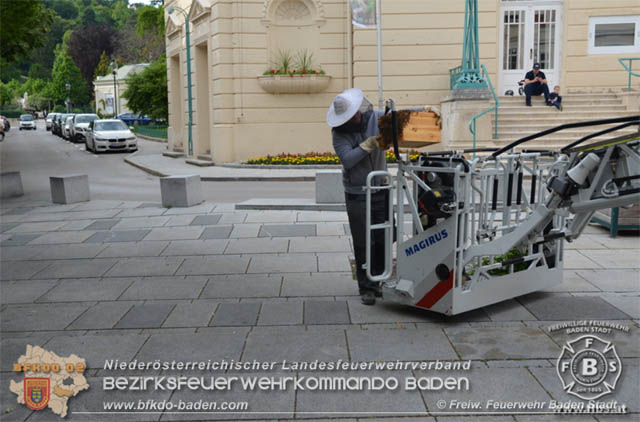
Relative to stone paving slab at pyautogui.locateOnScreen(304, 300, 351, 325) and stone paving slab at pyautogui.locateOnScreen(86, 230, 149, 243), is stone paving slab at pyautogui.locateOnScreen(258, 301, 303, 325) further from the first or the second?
stone paving slab at pyautogui.locateOnScreen(86, 230, 149, 243)

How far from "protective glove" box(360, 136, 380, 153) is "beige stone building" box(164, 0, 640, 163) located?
14.1 m

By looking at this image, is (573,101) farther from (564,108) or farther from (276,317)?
(276,317)

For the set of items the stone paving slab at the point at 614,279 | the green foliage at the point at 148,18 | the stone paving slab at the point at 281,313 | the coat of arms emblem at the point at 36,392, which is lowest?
the coat of arms emblem at the point at 36,392

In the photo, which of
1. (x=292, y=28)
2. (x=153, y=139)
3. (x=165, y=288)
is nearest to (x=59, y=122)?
(x=153, y=139)

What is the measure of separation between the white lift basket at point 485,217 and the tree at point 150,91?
38.4 meters

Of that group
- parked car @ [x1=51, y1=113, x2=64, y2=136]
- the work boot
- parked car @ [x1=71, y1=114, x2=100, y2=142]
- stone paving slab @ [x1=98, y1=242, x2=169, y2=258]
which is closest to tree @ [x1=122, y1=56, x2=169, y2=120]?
parked car @ [x1=71, y1=114, x2=100, y2=142]

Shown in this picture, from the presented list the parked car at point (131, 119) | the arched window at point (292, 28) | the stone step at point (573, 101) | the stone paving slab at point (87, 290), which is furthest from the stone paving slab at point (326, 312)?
the parked car at point (131, 119)

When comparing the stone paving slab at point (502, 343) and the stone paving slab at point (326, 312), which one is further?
the stone paving slab at point (326, 312)

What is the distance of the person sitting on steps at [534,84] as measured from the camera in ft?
62.7

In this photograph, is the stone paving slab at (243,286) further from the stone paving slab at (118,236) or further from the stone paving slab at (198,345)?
the stone paving slab at (118,236)

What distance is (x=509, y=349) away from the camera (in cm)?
454

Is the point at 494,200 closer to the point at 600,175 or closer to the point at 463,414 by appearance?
the point at 600,175

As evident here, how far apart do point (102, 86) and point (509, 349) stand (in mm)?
79662

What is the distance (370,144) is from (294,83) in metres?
15.7
